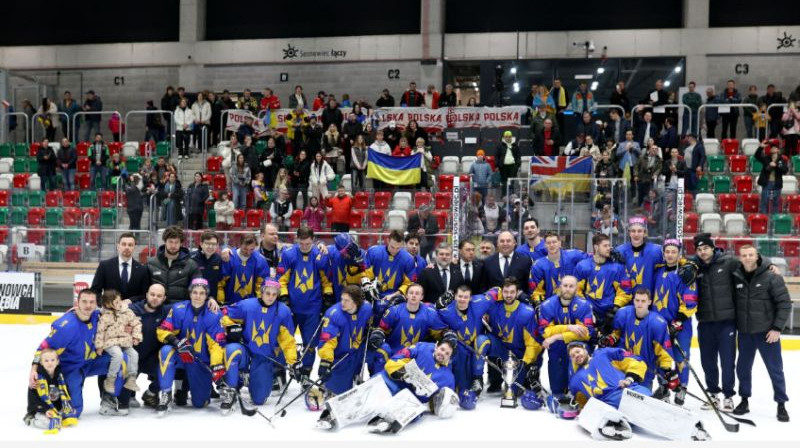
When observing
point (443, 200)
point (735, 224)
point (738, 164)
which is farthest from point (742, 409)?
point (738, 164)

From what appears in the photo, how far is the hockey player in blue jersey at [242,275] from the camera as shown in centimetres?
872

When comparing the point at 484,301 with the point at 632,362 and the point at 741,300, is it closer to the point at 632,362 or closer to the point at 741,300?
the point at 632,362

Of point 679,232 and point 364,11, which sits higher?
point 364,11

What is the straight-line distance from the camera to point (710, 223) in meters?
14.3

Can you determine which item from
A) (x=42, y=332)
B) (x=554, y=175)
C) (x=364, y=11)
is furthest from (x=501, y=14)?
(x=42, y=332)

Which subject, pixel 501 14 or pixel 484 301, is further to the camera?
pixel 501 14

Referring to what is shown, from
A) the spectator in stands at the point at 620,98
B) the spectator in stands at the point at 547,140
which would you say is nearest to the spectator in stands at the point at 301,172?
the spectator in stands at the point at 547,140

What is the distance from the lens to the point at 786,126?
1759 cm

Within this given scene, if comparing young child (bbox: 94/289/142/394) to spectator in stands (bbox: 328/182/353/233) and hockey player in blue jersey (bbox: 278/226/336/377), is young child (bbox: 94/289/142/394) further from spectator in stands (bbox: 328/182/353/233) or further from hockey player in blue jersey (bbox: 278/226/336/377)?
spectator in stands (bbox: 328/182/353/233)

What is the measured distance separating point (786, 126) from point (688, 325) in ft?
35.8

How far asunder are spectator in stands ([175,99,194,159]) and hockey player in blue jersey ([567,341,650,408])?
13277 mm

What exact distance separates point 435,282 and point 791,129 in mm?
11580

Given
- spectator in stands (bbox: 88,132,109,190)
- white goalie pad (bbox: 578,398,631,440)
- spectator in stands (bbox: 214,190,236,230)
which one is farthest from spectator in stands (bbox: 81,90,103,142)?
white goalie pad (bbox: 578,398,631,440)

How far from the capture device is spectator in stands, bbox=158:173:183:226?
14.8 meters
